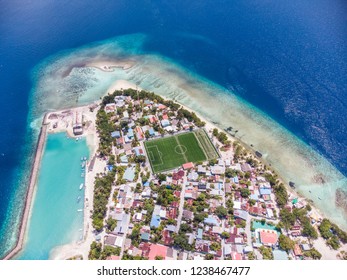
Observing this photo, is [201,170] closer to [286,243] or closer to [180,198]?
[180,198]

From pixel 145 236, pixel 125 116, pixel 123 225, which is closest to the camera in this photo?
pixel 145 236

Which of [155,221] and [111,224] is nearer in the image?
[111,224]

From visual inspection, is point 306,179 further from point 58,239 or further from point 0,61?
point 0,61

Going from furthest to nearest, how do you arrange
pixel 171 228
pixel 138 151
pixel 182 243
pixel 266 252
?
1. pixel 138 151
2. pixel 171 228
3. pixel 182 243
4. pixel 266 252

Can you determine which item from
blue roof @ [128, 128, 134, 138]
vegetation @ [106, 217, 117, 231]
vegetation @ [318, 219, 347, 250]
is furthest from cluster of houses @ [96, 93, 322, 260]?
vegetation @ [318, 219, 347, 250]

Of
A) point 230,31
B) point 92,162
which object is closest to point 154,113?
point 92,162

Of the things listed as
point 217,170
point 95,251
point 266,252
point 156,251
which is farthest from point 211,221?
point 95,251

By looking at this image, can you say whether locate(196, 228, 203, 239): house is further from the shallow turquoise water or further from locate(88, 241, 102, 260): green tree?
the shallow turquoise water
